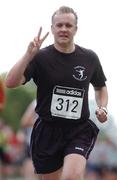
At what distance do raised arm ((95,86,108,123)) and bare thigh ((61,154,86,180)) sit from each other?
0.45 metres

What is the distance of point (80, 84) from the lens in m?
8.38

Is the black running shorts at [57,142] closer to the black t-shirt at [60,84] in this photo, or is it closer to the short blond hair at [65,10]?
the black t-shirt at [60,84]

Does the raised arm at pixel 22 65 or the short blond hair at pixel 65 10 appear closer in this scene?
the raised arm at pixel 22 65

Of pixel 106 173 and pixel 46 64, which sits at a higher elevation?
pixel 46 64

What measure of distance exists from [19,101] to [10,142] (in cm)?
1915

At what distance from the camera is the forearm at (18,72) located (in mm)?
7883

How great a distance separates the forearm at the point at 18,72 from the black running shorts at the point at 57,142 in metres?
0.66

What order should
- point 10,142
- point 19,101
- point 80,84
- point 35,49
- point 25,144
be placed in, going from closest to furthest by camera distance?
point 35,49 < point 80,84 < point 25,144 < point 10,142 < point 19,101

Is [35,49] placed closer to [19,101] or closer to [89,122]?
[89,122]

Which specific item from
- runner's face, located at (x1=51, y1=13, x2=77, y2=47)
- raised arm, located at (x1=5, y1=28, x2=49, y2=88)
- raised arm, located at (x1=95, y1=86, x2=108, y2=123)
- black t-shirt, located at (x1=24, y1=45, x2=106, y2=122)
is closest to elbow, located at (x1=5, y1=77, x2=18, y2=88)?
raised arm, located at (x1=5, y1=28, x2=49, y2=88)

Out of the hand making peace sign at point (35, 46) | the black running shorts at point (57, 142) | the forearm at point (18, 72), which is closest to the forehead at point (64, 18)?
the hand making peace sign at point (35, 46)

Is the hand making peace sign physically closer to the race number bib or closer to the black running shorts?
the race number bib

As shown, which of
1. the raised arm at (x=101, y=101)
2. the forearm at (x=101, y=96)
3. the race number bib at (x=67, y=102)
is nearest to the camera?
the raised arm at (x=101, y=101)

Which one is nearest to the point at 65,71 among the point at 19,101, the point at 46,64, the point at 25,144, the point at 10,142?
the point at 46,64
